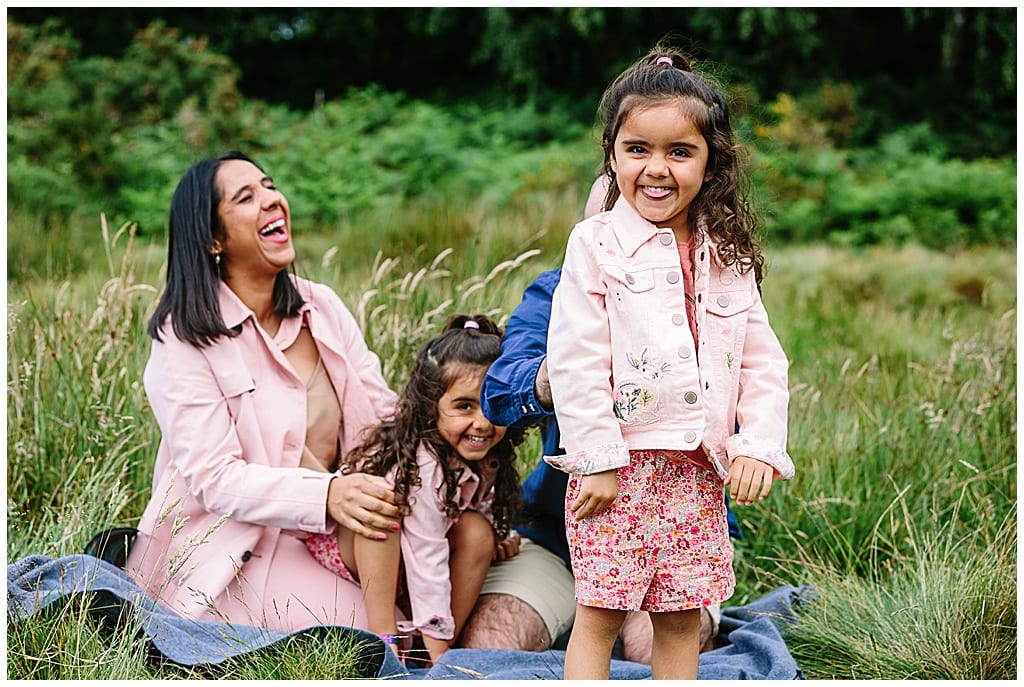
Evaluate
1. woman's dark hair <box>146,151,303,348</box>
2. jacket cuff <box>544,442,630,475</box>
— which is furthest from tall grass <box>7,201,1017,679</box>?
jacket cuff <box>544,442,630,475</box>

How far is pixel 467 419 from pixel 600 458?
2.71ft

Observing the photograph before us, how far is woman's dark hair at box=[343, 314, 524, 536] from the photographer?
3227 millimetres

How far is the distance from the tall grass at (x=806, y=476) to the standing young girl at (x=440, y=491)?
374 mm

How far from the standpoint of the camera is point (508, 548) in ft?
11.5

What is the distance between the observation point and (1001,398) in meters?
4.43

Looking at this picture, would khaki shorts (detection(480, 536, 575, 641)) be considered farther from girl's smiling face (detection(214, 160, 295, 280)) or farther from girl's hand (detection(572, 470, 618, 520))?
girl's smiling face (detection(214, 160, 295, 280))

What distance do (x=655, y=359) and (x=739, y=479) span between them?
334mm

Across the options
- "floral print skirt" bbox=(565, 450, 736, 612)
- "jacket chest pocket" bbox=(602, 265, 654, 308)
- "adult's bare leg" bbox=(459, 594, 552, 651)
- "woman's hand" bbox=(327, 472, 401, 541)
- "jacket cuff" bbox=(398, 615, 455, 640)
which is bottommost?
"adult's bare leg" bbox=(459, 594, 552, 651)

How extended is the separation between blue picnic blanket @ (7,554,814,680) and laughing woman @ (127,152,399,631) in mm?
104

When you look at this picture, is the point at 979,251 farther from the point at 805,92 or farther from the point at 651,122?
the point at 651,122

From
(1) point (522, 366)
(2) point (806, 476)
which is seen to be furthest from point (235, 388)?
(2) point (806, 476)

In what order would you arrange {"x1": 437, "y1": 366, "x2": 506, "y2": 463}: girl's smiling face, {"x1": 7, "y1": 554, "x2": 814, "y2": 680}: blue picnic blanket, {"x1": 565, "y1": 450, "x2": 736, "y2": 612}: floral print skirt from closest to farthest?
{"x1": 565, "y1": 450, "x2": 736, "y2": 612}: floral print skirt
{"x1": 7, "y1": 554, "x2": 814, "y2": 680}: blue picnic blanket
{"x1": 437, "y1": 366, "x2": 506, "y2": 463}: girl's smiling face

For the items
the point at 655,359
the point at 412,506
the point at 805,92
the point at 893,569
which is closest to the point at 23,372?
the point at 412,506

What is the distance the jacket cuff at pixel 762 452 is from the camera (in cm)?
253
